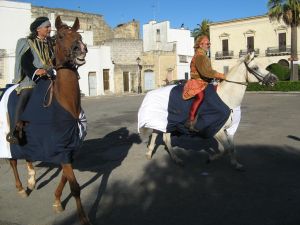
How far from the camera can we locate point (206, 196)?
587 cm

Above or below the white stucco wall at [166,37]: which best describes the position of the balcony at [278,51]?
below

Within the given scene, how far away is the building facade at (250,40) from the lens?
1913 inches

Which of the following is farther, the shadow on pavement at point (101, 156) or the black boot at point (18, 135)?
the shadow on pavement at point (101, 156)

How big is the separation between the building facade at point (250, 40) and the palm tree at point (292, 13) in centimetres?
986

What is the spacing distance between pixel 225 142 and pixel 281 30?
45348mm

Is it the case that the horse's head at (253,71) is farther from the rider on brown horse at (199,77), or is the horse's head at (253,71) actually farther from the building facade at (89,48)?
the building facade at (89,48)

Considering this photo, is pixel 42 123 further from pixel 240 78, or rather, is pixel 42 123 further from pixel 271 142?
pixel 271 142

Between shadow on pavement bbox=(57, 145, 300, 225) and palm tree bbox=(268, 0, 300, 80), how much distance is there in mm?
29469

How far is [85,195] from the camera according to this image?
622cm

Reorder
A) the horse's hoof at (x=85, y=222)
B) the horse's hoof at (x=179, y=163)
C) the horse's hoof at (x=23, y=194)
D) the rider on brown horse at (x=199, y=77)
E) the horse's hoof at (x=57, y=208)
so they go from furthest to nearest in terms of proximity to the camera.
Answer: the horse's hoof at (x=179, y=163) → the rider on brown horse at (x=199, y=77) → the horse's hoof at (x=23, y=194) → the horse's hoof at (x=57, y=208) → the horse's hoof at (x=85, y=222)

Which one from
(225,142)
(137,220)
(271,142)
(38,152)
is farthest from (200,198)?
(271,142)

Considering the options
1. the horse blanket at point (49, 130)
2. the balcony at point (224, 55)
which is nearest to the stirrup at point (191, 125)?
the horse blanket at point (49, 130)

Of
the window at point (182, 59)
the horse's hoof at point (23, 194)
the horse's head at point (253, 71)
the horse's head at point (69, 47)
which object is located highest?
the window at point (182, 59)

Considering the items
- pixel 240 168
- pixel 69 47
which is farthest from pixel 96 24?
pixel 69 47
